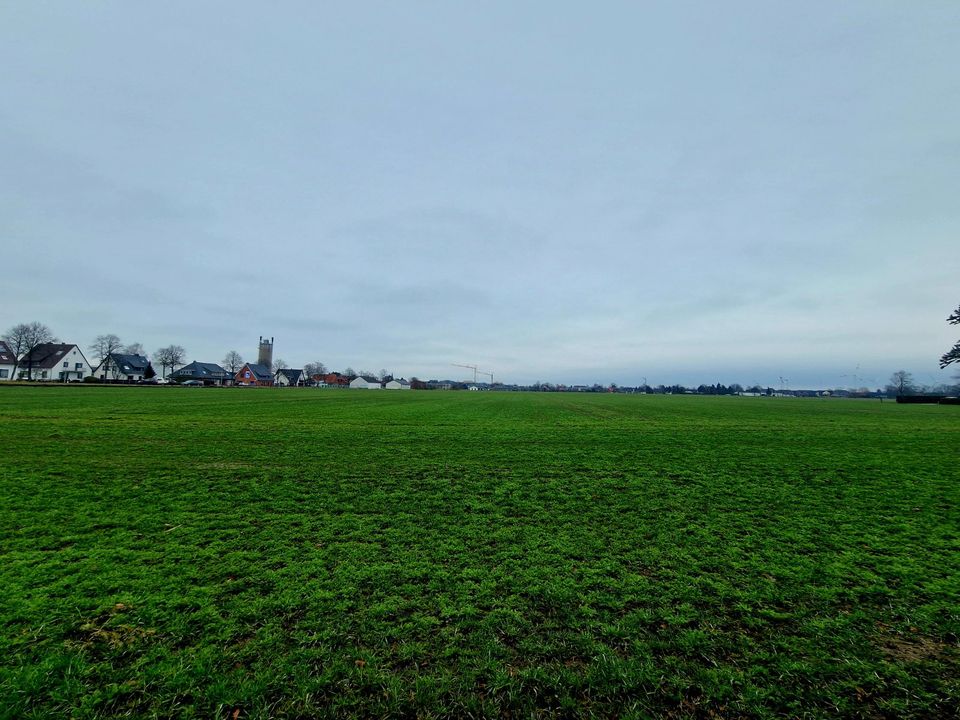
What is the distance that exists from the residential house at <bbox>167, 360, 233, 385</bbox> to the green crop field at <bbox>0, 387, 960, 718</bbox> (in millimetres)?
125828

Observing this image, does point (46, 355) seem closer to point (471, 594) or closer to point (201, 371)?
point (201, 371)

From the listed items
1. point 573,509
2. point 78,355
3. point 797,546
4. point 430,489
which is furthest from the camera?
point 78,355

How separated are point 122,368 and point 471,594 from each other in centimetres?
12815

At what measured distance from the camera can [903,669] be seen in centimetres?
329

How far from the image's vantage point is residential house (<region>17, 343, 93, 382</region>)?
283 feet

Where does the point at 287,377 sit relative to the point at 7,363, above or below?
below

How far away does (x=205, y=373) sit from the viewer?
121875 mm

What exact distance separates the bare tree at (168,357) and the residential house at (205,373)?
254cm

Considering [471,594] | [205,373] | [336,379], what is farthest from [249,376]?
[471,594]

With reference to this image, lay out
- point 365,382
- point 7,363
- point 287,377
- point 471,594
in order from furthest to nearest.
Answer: point 365,382, point 287,377, point 7,363, point 471,594

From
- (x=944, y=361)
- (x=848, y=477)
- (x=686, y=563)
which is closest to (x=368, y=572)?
(x=686, y=563)

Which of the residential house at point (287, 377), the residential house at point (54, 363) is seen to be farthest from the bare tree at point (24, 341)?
the residential house at point (287, 377)

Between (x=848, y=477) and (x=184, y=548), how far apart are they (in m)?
13.4

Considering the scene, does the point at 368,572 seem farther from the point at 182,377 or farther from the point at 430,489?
the point at 182,377
